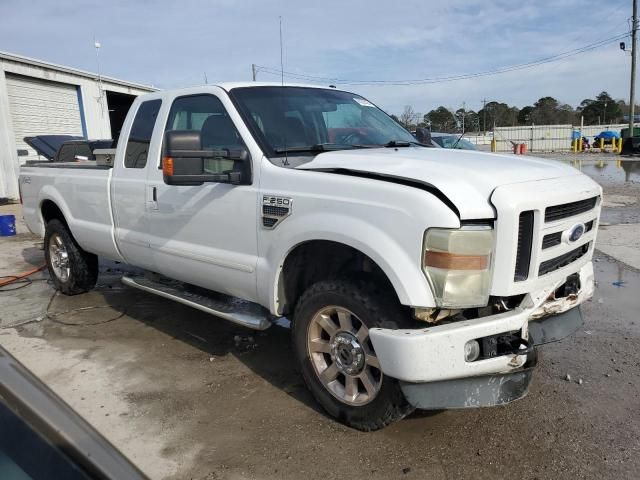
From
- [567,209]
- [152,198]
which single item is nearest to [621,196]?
[567,209]

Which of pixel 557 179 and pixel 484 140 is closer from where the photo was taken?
pixel 557 179

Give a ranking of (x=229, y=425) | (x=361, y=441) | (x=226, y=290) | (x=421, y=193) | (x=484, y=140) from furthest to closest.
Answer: (x=484, y=140) < (x=226, y=290) < (x=229, y=425) < (x=361, y=441) < (x=421, y=193)

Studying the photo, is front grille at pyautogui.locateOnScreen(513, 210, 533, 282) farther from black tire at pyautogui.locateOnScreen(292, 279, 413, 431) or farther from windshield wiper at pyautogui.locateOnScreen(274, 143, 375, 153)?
windshield wiper at pyautogui.locateOnScreen(274, 143, 375, 153)

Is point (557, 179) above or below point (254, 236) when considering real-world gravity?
above

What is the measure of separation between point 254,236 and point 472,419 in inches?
69.9

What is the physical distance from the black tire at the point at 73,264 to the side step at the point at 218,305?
1192mm

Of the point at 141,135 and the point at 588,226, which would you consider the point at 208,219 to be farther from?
the point at 588,226

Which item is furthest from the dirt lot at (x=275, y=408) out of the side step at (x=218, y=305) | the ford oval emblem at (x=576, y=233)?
the ford oval emblem at (x=576, y=233)

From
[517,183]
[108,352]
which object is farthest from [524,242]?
[108,352]

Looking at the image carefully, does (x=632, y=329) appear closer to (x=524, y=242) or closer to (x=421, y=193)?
(x=524, y=242)

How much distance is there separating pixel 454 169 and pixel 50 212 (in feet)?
16.4

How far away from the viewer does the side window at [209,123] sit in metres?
3.73

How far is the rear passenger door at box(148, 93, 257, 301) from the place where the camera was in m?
3.59

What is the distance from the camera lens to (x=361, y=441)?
3037 millimetres
